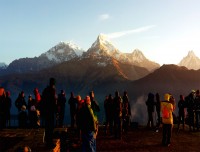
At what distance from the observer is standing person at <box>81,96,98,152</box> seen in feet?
38.0

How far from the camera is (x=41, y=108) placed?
11.8 metres

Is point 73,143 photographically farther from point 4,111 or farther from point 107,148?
point 4,111

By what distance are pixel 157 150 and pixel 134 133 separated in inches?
210

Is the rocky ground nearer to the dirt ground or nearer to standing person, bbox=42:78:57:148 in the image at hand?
the dirt ground

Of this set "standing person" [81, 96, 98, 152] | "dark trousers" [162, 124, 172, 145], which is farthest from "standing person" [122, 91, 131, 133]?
"standing person" [81, 96, 98, 152]

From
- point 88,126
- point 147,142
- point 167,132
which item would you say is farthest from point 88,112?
point 147,142

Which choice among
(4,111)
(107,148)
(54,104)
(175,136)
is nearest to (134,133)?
(175,136)

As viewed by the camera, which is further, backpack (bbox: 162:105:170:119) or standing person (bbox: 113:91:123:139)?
standing person (bbox: 113:91:123:139)

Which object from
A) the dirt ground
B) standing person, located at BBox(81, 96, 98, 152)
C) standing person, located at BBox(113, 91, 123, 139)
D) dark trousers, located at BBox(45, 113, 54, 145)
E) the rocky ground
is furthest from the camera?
standing person, located at BBox(113, 91, 123, 139)

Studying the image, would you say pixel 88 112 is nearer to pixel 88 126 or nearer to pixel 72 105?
pixel 88 126

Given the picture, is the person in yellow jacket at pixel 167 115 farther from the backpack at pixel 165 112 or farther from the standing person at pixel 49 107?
the standing person at pixel 49 107

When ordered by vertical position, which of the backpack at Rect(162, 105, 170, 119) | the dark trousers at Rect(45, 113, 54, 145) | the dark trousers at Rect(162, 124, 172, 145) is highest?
the backpack at Rect(162, 105, 170, 119)

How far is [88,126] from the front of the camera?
1156 cm

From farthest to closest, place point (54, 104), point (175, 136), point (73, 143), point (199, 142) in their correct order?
point (175, 136) → point (199, 142) → point (73, 143) → point (54, 104)
